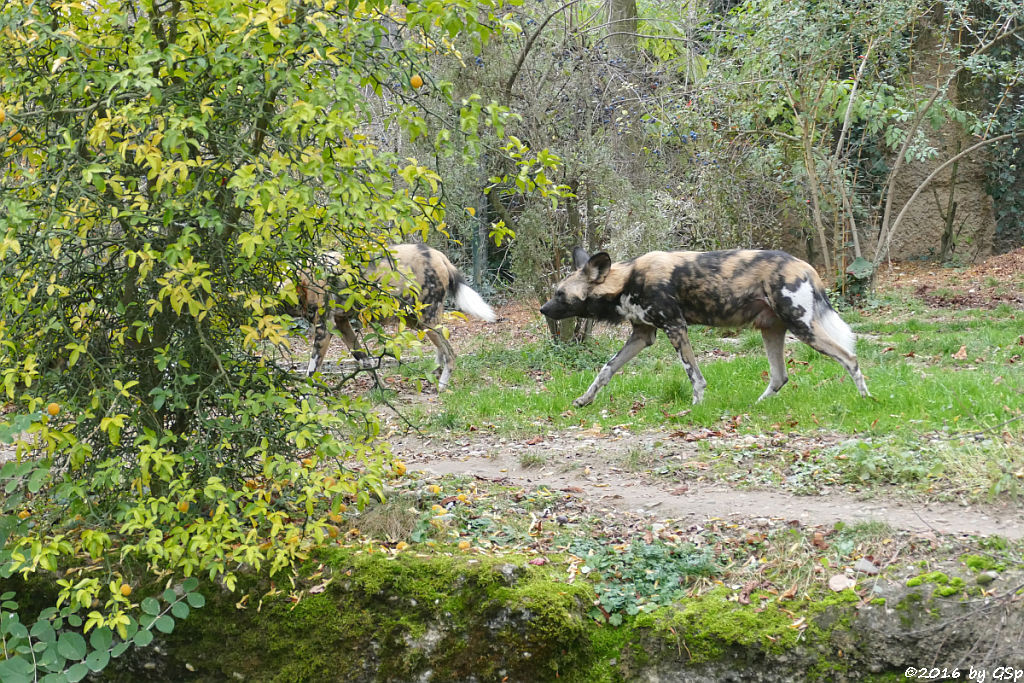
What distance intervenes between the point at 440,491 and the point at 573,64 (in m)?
5.62

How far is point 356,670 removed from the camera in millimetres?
3936

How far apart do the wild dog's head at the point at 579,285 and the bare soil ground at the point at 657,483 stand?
51.3 inches

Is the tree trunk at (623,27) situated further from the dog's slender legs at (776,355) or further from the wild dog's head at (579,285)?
the dog's slender legs at (776,355)

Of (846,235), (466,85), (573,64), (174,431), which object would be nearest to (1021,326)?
(846,235)

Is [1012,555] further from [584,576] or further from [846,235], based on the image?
[846,235]

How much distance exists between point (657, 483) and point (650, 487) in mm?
74

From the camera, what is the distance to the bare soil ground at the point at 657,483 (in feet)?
14.0

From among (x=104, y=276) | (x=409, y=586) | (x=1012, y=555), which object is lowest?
(x=409, y=586)

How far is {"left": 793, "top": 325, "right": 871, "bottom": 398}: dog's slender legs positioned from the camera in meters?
6.49

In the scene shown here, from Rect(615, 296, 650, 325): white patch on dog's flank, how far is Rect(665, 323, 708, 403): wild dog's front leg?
0.23 m

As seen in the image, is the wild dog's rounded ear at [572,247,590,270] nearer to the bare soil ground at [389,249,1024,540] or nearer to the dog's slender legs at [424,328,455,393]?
the dog's slender legs at [424,328,455,393]

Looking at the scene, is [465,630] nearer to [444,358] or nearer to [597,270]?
[597,270]

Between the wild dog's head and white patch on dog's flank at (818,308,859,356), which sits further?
the wild dog's head

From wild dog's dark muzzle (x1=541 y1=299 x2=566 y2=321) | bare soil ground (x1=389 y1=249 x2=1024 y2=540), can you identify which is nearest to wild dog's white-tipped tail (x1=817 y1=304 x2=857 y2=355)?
bare soil ground (x1=389 y1=249 x2=1024 y2=540)
